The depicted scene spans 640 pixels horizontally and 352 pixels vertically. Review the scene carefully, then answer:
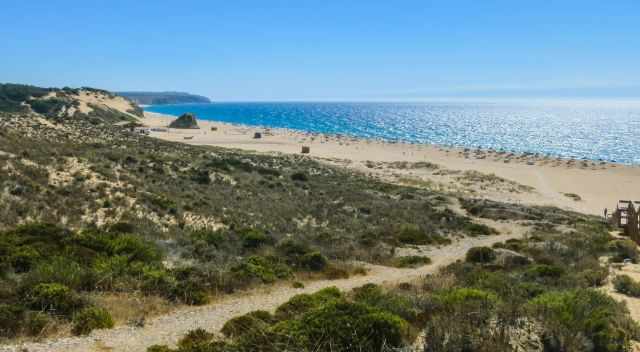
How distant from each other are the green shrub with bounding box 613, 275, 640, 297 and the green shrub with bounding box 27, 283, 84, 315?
1473cm

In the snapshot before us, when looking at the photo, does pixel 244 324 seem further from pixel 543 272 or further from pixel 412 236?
pixel 412 236

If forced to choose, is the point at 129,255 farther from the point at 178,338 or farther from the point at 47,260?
the point at 178,338

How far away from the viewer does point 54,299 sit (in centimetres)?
984

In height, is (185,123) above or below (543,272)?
above

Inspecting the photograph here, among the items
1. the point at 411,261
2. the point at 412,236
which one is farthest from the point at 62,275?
the point at 412,236

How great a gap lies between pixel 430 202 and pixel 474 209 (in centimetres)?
330

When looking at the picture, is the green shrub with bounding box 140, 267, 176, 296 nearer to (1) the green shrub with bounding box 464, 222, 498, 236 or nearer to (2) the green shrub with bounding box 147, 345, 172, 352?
(2) the green shrub with bounding box 147, 345, 172, 352

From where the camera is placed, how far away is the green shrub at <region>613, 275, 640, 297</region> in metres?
12.7

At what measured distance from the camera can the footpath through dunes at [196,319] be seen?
8578mm

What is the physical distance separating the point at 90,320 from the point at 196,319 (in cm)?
225

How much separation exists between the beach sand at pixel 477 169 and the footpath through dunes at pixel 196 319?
30.3m

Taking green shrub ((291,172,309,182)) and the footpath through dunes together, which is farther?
green shrub ((291,172,309,182))

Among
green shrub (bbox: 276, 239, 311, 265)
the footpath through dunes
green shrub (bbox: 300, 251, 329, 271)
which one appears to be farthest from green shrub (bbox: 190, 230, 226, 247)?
the footpath through dunes

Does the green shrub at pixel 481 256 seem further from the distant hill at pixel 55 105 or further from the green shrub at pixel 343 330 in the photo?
the distant hill at pixel 55 105
